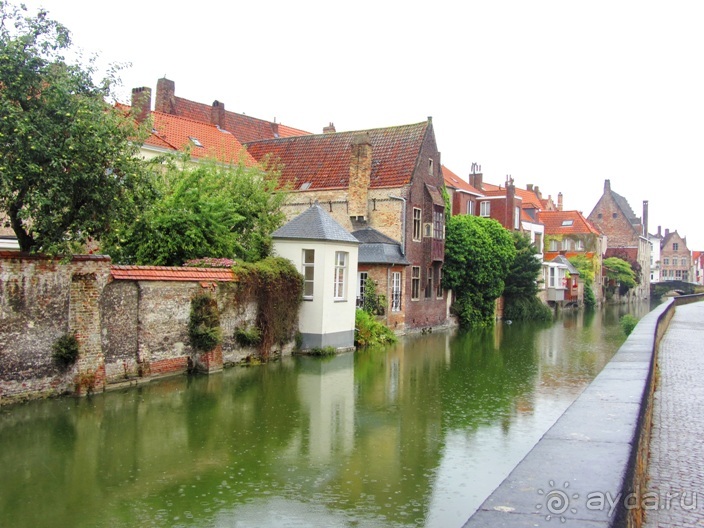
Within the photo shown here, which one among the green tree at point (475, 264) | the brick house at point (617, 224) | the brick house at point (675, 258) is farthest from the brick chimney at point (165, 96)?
the brick house at point (675, 258)

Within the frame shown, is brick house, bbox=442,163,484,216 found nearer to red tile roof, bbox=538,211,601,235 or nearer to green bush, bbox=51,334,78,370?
red tile roof, bbox=538,211,601,235

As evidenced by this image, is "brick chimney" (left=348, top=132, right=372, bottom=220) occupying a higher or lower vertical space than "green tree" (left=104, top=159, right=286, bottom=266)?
higher

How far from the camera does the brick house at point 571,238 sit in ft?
220

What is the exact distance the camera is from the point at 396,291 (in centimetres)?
2986

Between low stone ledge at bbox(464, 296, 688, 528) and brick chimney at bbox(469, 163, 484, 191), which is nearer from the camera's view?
low stone ledge at bbox(464, 296, 688, 528)

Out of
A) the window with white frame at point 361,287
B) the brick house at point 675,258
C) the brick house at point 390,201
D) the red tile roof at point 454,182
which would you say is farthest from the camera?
the brick house at point 675,258

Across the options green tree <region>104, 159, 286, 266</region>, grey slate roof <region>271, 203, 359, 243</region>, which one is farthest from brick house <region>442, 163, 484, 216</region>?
green tree <region>104, 159, 286, 266</region>

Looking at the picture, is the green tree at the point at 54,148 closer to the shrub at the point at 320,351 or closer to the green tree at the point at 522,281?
the shrub at the point at 320,351

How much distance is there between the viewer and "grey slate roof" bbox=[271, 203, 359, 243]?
22.2 meters

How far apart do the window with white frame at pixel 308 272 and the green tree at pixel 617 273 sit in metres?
59.8

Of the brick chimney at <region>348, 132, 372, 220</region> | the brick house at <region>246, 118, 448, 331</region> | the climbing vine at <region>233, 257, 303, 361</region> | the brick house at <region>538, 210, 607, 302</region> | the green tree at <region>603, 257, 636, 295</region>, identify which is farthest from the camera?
the green tree at <region>603, 257, 636, 295</region>

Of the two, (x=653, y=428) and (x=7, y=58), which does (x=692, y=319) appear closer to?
(x=653, y=428)

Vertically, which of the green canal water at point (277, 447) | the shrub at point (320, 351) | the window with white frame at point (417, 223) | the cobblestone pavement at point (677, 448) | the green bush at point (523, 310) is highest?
the window with white frame at point (417, 223)

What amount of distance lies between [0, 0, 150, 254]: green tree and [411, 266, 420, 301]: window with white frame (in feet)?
60.9
